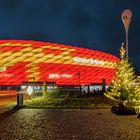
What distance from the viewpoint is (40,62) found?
3196 inches

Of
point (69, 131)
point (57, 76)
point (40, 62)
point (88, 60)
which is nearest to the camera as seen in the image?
point (69, 131)

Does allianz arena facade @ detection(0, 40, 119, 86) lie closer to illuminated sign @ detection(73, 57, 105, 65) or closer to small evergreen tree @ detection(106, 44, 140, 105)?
illuminated sign @ detection(73, 57, 105, 65)

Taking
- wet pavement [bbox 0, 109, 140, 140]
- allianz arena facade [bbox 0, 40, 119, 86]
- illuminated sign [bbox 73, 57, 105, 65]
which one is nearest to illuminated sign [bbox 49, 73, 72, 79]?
allianz arena facade [bbox 0, 40, 119, 86]

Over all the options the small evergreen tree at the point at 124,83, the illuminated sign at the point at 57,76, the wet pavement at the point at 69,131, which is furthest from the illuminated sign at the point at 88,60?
the wet pavement at the point at 69,131

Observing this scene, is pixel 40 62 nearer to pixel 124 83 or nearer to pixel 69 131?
pixel 124 83

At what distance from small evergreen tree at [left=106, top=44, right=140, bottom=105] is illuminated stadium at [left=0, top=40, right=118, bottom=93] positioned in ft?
189

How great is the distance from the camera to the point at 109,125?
47.5 feet

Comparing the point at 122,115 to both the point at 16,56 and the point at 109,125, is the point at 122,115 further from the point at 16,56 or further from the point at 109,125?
the point at 16,56

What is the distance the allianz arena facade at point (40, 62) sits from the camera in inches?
3083

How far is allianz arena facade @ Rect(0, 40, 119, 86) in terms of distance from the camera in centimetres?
7831

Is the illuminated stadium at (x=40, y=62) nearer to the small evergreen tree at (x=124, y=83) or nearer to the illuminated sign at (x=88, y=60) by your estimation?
the illuminated sign at (x=88, y=60)

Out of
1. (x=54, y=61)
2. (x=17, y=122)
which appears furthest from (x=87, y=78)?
(x=17, y=122)

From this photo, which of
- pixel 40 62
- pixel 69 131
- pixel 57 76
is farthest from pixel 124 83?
pixel 57 76

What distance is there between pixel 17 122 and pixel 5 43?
63.0m
